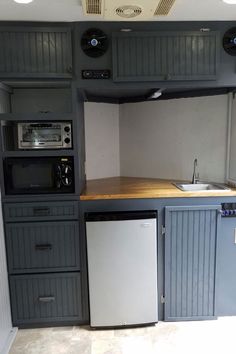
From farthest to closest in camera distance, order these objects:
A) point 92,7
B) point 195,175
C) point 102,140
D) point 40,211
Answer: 1. point 102,140
2. point 195,175
3. point 40,211
4. point 92,7

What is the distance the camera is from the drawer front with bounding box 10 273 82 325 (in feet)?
7.18

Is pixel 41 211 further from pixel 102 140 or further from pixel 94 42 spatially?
pixel 94 42

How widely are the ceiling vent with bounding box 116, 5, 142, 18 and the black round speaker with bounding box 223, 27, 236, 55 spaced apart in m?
0.73

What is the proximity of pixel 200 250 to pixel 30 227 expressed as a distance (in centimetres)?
139

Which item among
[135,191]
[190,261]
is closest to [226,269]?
[190,261]

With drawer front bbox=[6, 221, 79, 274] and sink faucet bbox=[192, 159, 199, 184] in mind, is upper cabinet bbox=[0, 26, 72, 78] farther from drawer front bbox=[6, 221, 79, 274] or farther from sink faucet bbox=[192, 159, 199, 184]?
sink faucet bbox=[192, 159, 199, 184]

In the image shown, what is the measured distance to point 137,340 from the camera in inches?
82.6

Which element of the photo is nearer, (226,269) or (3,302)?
(3,302)

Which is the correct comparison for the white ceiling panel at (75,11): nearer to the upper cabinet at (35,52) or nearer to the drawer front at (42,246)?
the upper cabinet at (35,52)

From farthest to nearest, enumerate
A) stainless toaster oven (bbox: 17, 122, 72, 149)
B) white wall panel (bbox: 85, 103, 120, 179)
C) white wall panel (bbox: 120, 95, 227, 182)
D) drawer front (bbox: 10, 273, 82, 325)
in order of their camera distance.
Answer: white wall panel (bbox: 85, 103, 120, 179), white wall panel (bbox: 120, 95, 227, 182), drawer front (bbox: 10, 273, 82, 325), stainless toaster oven (bbox: 17, 122, 72, 149)

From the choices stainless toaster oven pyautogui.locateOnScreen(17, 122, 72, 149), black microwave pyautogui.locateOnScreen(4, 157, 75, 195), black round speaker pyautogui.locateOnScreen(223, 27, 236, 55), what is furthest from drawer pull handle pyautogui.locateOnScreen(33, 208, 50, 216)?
black round speaker pyautogui.locateOnScreen(223, 27, 236, 55)

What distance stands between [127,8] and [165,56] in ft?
1.50

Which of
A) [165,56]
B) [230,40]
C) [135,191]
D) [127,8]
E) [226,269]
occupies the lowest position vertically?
[226,269]

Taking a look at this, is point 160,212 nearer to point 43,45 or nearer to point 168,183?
point 168,183
